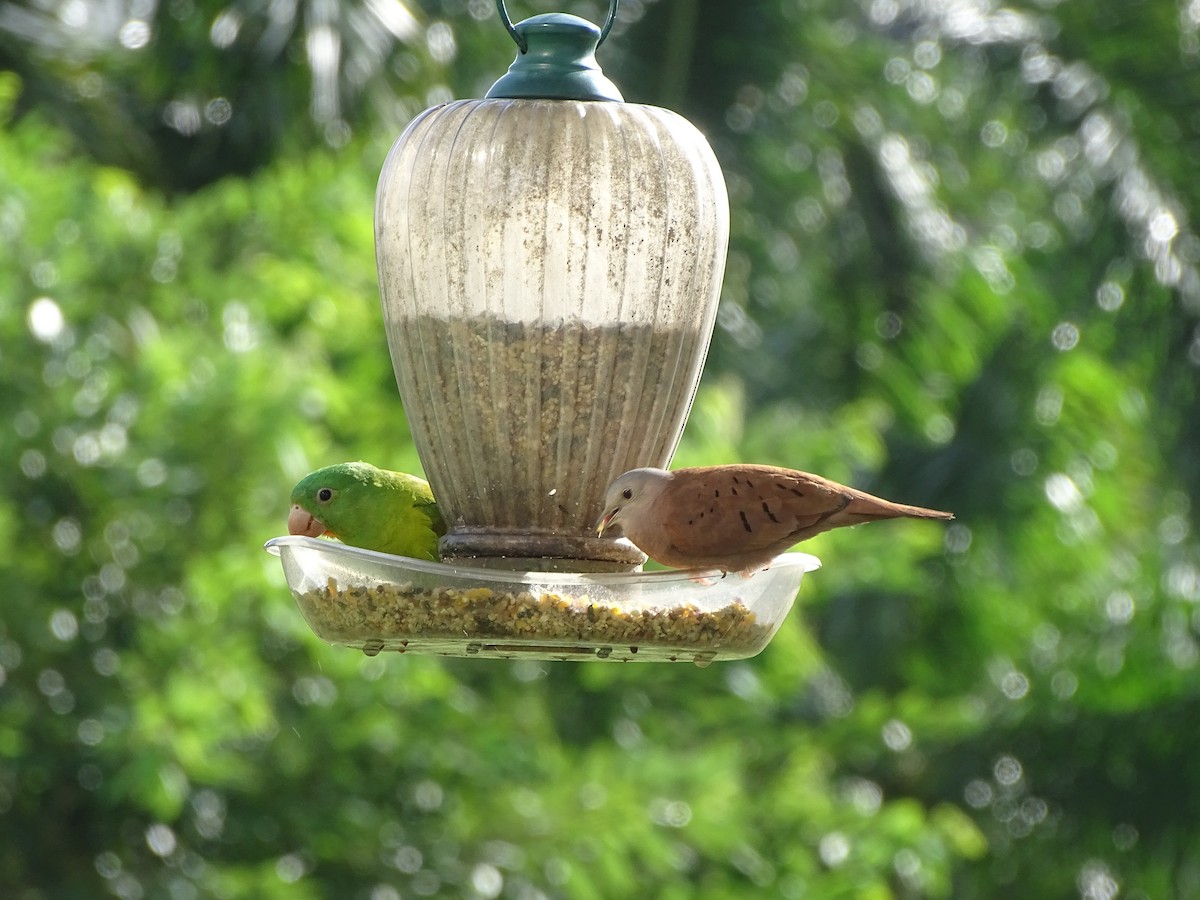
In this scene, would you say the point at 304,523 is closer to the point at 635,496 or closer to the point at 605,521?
the point at 605,521

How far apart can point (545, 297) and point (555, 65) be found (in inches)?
20.5

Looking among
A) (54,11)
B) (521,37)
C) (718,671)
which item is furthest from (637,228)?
(54,11)

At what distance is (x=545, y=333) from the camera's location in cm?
417

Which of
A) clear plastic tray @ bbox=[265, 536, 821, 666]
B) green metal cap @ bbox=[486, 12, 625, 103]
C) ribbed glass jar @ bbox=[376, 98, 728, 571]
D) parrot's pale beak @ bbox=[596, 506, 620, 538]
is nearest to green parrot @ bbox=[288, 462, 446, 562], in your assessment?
ribbed glass jar @ bbox=[376, 98, 728, 571]

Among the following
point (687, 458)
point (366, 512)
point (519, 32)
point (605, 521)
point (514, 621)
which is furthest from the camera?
point (687, 458)

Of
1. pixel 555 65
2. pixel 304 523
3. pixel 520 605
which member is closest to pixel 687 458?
pixel 304 523

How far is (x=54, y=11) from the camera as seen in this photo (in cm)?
1310

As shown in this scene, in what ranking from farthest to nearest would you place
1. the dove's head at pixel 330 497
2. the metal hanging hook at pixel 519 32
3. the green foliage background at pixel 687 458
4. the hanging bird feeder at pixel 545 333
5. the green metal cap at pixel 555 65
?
the green foliage background at pixel 687 458
the dove's head at pixel 330 497
the green metal cap at pixel 555 65
the hanging bird feeder at pixel 545 333
the metal hanging hook at pixel 519 32

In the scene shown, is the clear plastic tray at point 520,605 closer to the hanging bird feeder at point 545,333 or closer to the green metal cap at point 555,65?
the hanging bird feeder at point 545,333

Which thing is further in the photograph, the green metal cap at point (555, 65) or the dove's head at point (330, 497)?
the dove's head at point (330, 497)

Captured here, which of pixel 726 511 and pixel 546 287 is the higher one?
pixel 546 287

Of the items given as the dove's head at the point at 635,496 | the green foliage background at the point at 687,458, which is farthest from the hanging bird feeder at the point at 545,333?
the green foliage background at the point at 687,458

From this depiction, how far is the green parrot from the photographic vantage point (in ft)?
14.5

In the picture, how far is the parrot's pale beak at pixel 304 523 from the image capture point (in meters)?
4.45
